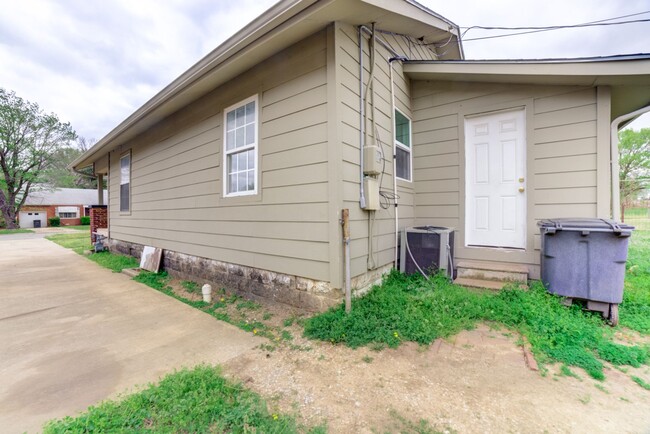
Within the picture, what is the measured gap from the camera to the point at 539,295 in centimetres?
288

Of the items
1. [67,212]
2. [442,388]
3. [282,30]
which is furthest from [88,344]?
[67,212]

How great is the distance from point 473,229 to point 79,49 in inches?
465

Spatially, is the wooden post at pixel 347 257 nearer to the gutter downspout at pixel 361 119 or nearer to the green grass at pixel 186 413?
the gutter downspout at pixel 361 119

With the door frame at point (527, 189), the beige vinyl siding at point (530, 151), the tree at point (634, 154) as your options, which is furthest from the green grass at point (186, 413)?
the tree at point (634, 154)

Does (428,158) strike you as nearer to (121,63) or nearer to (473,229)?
(473,229)

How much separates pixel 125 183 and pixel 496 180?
9.02m

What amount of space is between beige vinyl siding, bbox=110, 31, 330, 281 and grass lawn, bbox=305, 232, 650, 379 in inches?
24.3

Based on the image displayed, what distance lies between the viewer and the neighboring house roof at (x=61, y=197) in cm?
2619

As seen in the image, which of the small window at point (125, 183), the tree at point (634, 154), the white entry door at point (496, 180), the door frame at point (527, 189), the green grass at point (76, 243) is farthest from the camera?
the tree at point (634, 154)

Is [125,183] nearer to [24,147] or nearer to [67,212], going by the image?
[24,147]

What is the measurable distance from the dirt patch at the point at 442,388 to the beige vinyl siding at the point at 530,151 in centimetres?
158

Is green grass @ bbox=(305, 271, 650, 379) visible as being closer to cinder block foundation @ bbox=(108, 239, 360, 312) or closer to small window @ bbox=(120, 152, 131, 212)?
cinder block foundation @ bbox=(108, 239, 360, 312)

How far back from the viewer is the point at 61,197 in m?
28.6

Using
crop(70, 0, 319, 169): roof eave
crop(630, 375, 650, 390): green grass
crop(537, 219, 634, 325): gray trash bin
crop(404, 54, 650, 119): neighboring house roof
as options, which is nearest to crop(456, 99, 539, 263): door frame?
crop(404, 54, 650, 119): neighboring house roof
